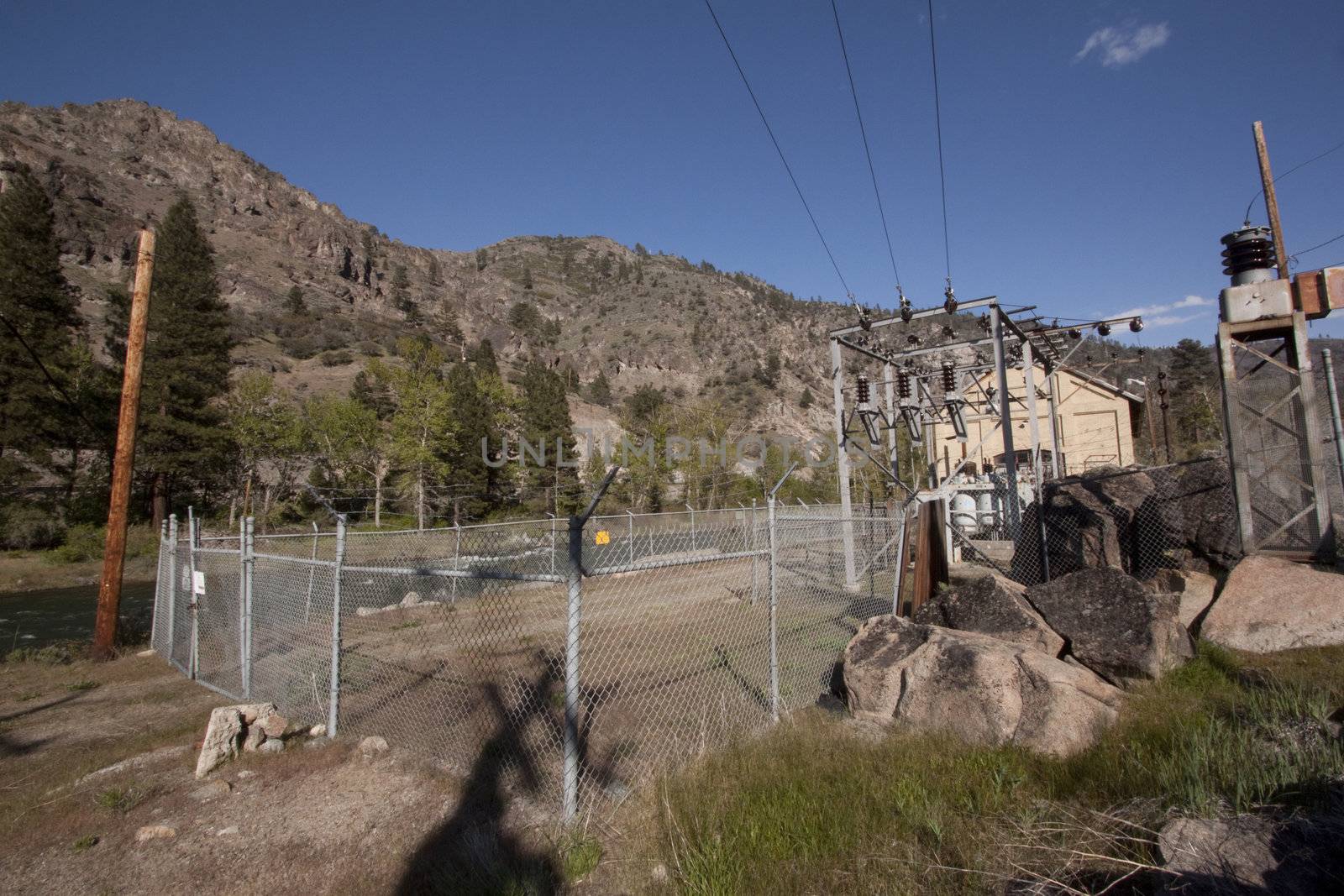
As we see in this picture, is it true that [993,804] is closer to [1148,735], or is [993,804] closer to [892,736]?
[892,736]

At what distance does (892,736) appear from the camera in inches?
189

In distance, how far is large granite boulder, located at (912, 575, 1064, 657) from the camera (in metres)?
6.29

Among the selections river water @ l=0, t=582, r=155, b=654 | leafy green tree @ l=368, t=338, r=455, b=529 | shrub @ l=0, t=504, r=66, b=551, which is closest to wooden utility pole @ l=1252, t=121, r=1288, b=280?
river water @ l=0, t=582, r=155, b=654

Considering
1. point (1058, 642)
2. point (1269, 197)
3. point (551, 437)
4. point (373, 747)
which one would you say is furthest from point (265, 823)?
point (551, 437)

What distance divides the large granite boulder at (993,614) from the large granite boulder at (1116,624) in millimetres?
184

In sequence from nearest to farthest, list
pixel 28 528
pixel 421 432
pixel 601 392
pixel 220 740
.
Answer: pixel 220 740
pixel 28 528
pixel 421 432
pixel 601 392

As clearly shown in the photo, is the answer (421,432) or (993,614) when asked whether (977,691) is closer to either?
(993,614)

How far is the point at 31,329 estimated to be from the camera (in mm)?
34000

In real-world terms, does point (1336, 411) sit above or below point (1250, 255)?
below

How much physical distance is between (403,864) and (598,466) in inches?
1656

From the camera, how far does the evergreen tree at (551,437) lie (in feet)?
150

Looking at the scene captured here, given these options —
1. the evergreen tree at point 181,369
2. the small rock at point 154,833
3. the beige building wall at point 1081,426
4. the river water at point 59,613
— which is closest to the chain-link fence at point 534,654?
the small rock at point 154,833

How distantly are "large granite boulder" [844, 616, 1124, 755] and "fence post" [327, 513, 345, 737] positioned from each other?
4377mm

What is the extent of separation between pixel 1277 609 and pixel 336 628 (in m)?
8.98
